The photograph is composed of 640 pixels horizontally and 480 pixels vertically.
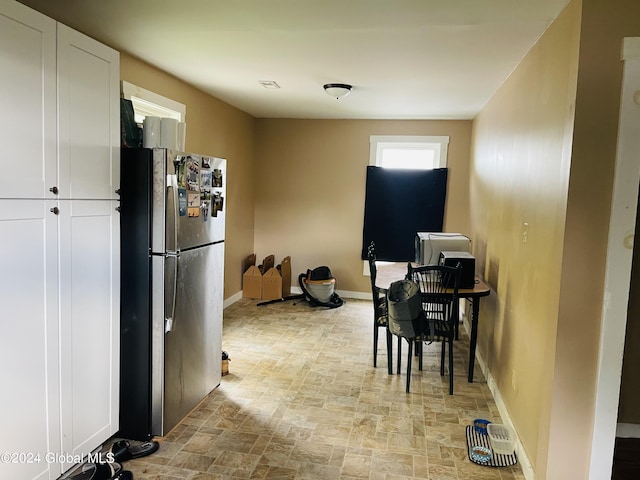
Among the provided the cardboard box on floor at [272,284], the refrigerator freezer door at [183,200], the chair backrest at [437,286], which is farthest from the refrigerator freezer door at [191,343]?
the cardboard box on floor at [272,284]

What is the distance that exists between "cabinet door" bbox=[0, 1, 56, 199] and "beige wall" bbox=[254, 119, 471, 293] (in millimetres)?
4416

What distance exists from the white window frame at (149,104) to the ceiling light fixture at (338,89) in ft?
4.56

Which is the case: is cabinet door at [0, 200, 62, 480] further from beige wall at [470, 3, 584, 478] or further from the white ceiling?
beige wall at [470, 3, 584, 478]

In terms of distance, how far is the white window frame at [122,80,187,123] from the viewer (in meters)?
3.45

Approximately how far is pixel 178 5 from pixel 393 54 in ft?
4.83

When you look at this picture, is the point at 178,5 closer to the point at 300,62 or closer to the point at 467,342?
the point at 300,62

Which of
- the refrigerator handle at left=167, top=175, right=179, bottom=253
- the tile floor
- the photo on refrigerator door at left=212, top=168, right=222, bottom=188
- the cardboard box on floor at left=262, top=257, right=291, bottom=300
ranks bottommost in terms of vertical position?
the tile floor

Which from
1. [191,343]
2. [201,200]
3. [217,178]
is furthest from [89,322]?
[217,178]

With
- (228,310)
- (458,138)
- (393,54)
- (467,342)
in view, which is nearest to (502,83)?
(393,54)

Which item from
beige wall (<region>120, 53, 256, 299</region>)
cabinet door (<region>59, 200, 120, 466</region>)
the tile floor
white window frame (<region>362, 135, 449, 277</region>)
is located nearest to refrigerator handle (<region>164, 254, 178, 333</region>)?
cabinet door (<region>59, 200, 120, 466</region>)

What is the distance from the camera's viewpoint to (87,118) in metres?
2.31

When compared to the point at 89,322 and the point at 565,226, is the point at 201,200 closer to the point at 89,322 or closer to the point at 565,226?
the point at 89,322

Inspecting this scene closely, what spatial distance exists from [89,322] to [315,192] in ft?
14.1

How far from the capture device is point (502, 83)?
3801 mm
